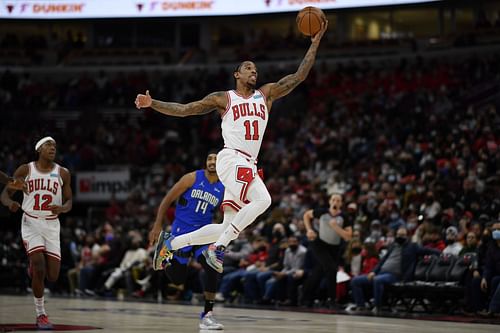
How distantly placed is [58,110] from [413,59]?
1118cm

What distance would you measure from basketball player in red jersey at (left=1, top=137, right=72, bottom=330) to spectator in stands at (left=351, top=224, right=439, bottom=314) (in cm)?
548

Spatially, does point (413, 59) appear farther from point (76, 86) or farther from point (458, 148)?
point (76, 86)

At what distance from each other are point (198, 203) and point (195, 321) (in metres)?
1.43

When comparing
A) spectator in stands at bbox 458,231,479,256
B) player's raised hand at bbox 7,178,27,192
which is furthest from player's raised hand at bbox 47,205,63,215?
spectator in stands at bbox 458,231,479,256

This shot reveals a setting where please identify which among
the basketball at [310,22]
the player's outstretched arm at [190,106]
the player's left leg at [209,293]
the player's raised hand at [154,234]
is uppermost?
the basketball at [310,22]

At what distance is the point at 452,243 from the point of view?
13.8m

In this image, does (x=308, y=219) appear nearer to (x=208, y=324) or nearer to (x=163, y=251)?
(x=163, y=251)

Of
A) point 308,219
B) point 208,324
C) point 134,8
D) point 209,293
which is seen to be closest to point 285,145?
point 134,8

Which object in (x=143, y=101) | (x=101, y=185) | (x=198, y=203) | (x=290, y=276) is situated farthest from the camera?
(x=101, y=185)

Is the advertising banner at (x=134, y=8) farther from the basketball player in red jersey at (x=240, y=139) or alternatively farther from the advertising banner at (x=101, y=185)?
the basketball player in red jersey at (x=240, y=139)

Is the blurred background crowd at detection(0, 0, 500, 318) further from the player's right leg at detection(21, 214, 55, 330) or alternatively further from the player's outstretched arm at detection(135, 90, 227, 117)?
the player's outstretched arm at detection(135, 90, 227, 117)

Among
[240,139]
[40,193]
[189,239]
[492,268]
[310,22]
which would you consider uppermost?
[310,22]

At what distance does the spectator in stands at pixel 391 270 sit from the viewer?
13617 millimetres

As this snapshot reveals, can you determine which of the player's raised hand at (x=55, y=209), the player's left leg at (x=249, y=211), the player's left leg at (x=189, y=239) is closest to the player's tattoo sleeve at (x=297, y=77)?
the player's left leg at (x=249, y=211)
